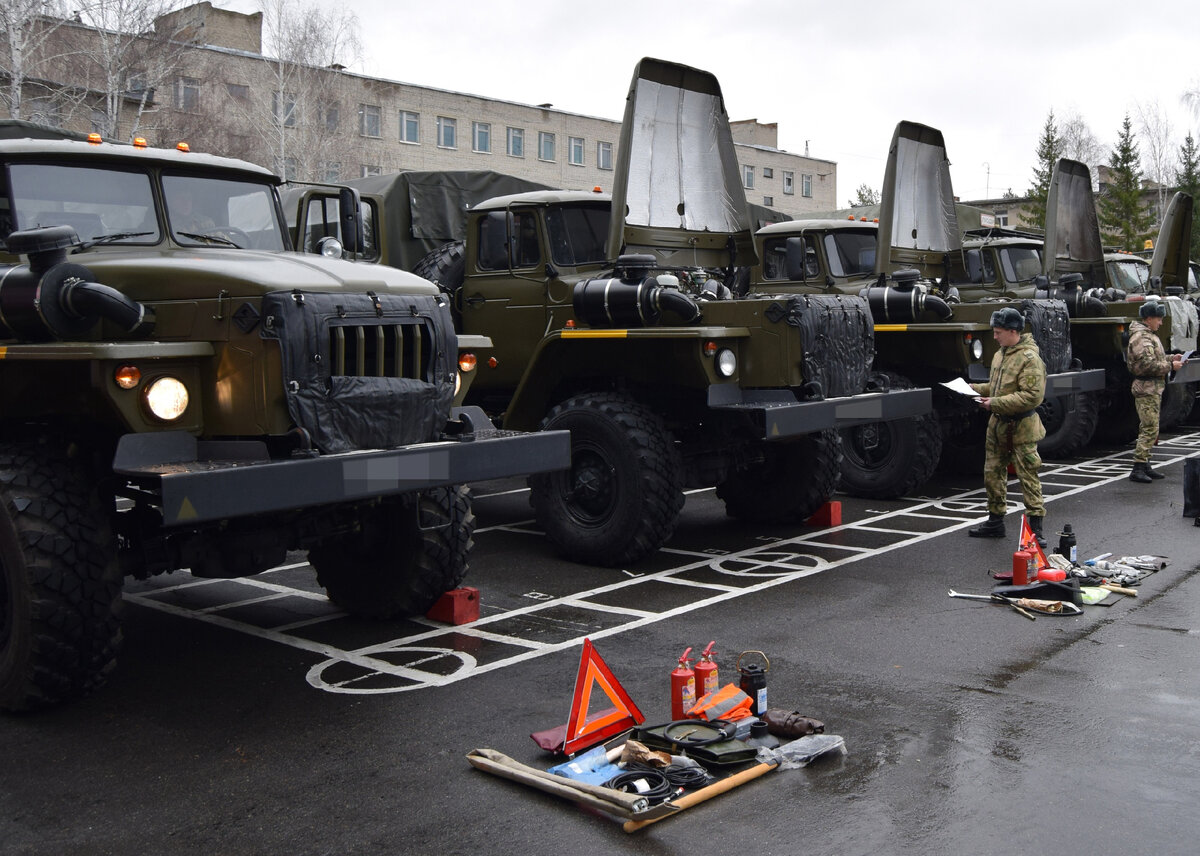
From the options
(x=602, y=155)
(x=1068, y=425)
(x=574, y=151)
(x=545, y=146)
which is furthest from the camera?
(x=602, y=155)

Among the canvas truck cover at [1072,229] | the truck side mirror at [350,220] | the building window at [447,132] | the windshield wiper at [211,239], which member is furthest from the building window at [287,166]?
the windshield wiper at [211,239]

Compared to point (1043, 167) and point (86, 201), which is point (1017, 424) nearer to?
point (86, 201)

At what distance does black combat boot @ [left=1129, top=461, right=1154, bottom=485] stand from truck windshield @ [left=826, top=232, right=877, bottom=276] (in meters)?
3.25

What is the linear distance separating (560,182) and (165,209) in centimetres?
4442

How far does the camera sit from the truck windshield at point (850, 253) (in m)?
11.1

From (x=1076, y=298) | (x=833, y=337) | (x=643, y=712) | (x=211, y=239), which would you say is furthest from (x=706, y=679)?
(x=1076, y=298)

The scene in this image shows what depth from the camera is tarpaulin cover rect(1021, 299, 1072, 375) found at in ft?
36.2

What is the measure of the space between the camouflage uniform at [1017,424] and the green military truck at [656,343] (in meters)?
0.61

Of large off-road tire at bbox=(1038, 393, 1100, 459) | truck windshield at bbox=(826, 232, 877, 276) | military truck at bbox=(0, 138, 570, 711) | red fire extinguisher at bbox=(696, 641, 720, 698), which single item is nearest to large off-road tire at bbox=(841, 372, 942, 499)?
truck windshield at bbox=(826, 232, 877, 276)

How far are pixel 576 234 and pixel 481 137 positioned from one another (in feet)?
127

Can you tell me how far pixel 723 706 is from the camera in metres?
4.51

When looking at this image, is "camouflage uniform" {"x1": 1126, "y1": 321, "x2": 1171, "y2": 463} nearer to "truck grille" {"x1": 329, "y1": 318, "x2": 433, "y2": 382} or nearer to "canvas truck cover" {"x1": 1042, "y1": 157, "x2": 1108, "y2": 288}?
"canvas truck cover" {"x1": 1042, "y1": 157, "x2": 1108, "y2": 288}

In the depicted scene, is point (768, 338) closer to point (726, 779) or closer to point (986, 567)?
point (986, 567)

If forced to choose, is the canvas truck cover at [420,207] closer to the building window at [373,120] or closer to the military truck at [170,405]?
the military truck at [170,405]
